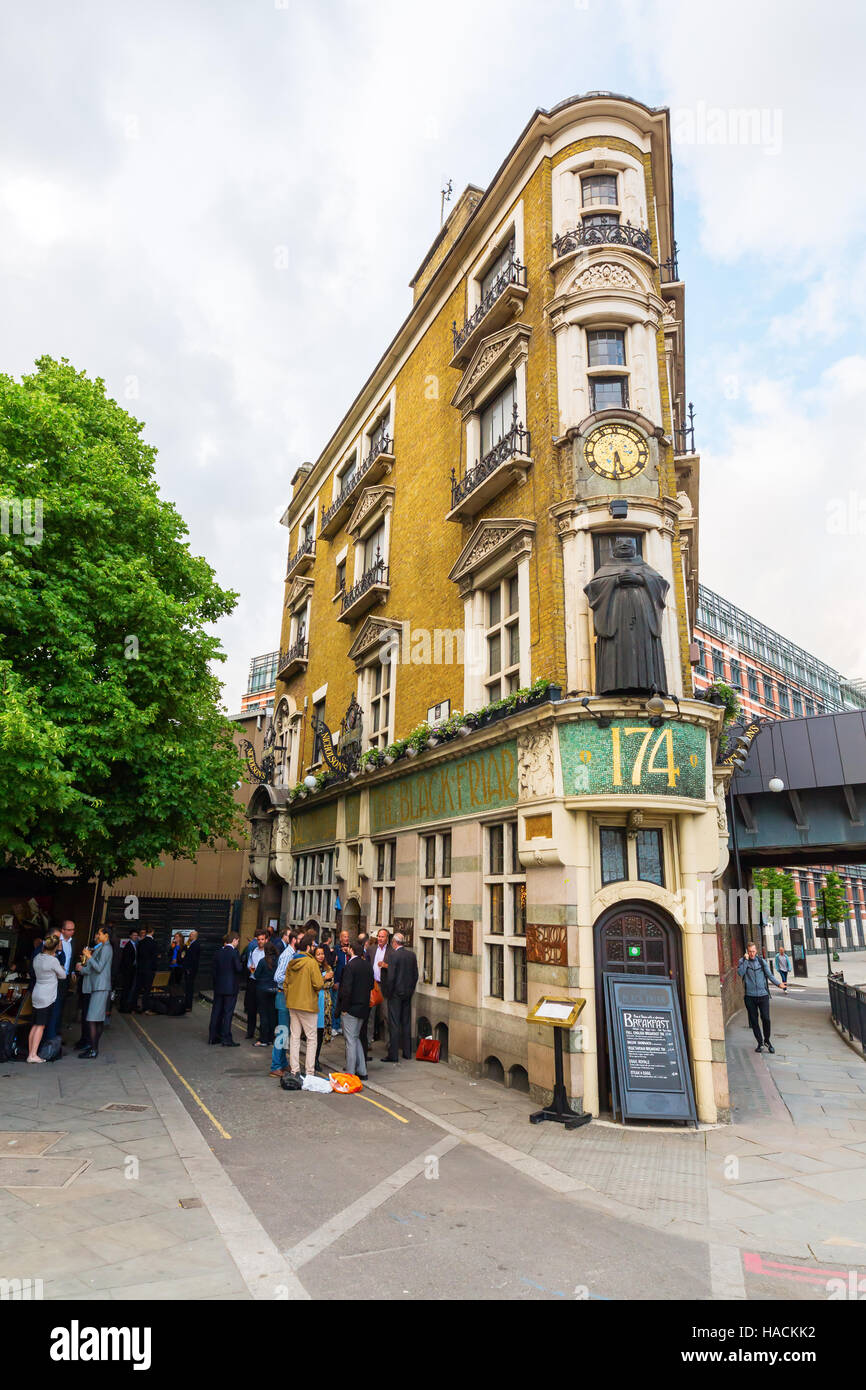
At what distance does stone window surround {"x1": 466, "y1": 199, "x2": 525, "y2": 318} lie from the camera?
15678 mm

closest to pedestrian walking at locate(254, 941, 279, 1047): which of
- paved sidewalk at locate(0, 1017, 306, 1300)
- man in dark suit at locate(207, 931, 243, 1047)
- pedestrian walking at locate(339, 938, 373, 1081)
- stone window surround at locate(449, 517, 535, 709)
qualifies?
man in dark suit at locate(207, 931, 243, 1047)

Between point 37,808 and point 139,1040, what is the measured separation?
5.23 metres

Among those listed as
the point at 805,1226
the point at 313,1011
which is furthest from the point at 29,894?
the point at 805,1226

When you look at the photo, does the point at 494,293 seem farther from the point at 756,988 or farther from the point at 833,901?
the point at 833,901

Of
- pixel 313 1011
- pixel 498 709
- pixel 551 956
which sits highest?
pixel 498 709

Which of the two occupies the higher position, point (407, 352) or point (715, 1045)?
point (407, 352)

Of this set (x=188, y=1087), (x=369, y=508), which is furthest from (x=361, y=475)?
(x=188, y=1087)

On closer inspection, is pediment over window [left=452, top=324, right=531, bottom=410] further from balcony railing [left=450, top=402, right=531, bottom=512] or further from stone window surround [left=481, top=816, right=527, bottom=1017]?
stone window surround [left=481, top=816, right=527, bottom=1017]

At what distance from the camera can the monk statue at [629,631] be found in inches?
433

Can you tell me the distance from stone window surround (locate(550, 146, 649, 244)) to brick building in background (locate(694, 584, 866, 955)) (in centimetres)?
4121

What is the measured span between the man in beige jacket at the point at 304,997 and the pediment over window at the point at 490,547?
24.3 ft

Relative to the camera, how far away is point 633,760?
35.8 feet

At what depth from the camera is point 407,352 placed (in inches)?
843
